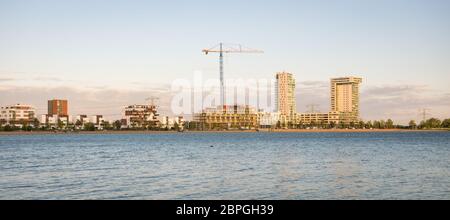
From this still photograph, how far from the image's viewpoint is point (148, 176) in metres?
39.4

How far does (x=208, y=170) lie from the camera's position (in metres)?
43.9
